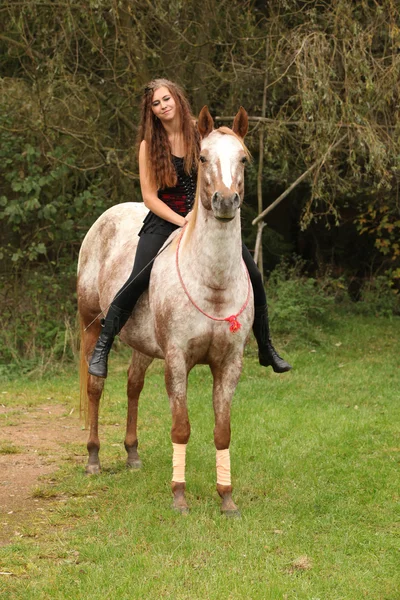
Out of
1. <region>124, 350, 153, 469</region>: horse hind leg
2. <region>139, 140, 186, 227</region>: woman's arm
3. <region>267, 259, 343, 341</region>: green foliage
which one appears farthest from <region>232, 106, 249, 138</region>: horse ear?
<region>267, 259, 343, 341</region>: green foliage

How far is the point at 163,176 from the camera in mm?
5512

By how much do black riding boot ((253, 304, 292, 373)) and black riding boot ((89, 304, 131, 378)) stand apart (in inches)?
35.4

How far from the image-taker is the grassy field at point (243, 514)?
163 inches

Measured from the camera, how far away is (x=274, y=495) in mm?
5574

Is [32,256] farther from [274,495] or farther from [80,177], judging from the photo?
[274,495]

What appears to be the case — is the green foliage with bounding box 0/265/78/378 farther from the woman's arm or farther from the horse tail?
the woman's arm

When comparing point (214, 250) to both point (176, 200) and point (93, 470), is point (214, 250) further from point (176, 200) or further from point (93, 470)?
point (93, 470)

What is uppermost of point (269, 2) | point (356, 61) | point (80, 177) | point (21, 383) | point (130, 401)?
point (269, 2)

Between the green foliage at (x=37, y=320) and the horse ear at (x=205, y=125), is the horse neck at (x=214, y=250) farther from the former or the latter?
the green foliage at (x=37, y=320)

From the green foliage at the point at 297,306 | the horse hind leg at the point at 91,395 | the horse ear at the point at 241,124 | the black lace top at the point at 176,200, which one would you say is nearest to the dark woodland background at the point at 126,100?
the green foliage at the point at 297,306

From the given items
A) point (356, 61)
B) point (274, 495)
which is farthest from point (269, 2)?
point (274, 495)

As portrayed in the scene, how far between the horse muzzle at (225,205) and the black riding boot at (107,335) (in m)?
1.48

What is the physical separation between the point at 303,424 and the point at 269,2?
5.97m

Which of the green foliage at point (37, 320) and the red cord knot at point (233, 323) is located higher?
the red cord knot at point (233, 323)
